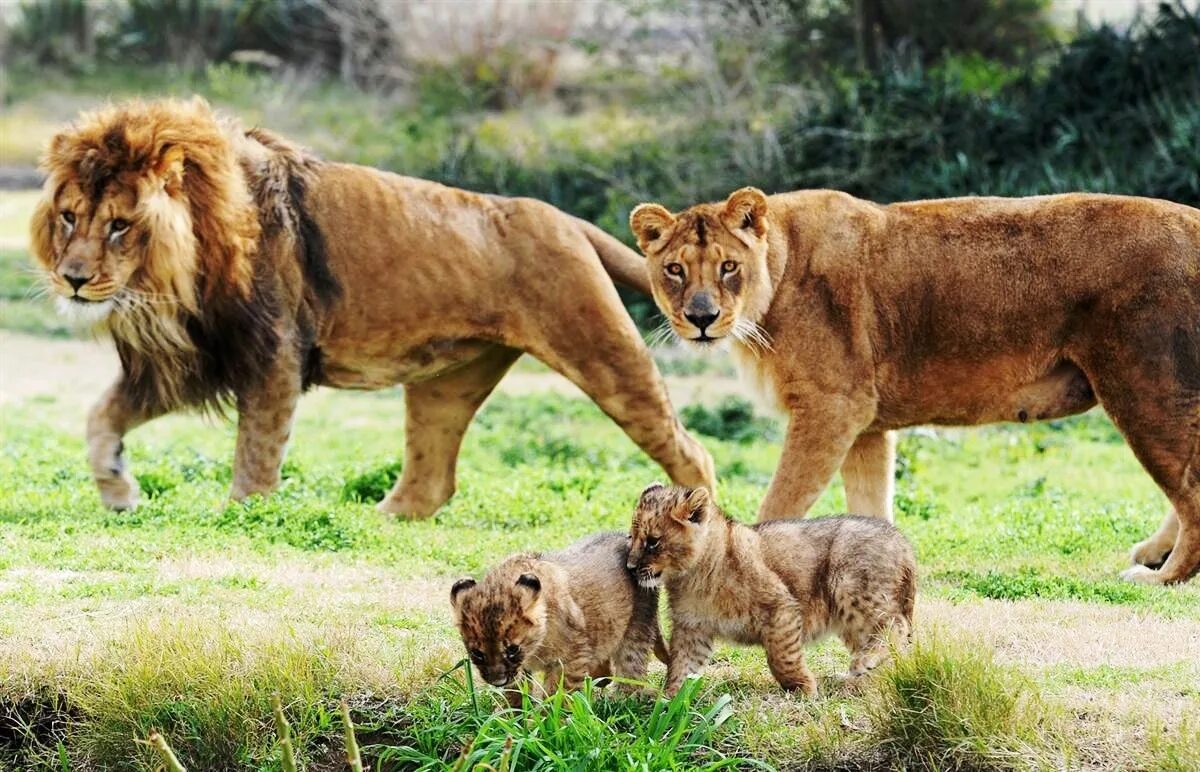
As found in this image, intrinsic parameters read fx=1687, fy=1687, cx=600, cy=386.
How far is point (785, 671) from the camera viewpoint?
17.5 feet

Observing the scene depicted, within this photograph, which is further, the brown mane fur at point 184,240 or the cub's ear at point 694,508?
the brown mane fur at point 184,240

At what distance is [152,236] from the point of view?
7500mm

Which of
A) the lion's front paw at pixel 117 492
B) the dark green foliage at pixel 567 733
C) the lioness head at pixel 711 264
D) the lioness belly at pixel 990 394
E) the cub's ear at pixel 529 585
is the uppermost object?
the lioness head at pixel 711 264

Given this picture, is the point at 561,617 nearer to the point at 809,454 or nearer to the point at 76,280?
the point at 809,454

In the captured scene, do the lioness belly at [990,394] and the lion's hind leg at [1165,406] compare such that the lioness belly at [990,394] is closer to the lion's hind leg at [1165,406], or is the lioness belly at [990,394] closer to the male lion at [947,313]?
the male lion at [947,313]

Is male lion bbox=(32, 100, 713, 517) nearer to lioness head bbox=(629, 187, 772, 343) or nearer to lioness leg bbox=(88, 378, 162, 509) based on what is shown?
lioness leg bbox=(88, 378, 162, 509)

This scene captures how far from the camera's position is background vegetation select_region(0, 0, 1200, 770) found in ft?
16.9

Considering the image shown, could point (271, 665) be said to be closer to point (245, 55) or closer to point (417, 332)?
point (417, 332)

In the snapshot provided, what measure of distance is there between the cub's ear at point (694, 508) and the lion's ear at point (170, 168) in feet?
11.3

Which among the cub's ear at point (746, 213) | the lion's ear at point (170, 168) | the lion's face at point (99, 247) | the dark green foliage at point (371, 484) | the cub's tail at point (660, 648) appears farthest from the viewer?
the dark green foliage at point (371, 484)

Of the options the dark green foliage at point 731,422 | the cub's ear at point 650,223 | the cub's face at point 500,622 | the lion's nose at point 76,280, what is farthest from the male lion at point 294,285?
the dark green foliage at point 731,422

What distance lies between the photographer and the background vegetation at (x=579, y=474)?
16.9 feet

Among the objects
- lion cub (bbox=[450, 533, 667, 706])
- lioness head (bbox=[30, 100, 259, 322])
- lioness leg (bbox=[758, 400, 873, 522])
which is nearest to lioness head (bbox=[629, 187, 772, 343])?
lioness leg (bbox=[758, 400, 873, 522])

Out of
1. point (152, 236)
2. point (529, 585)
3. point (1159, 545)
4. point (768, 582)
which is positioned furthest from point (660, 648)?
point (152, 236)
